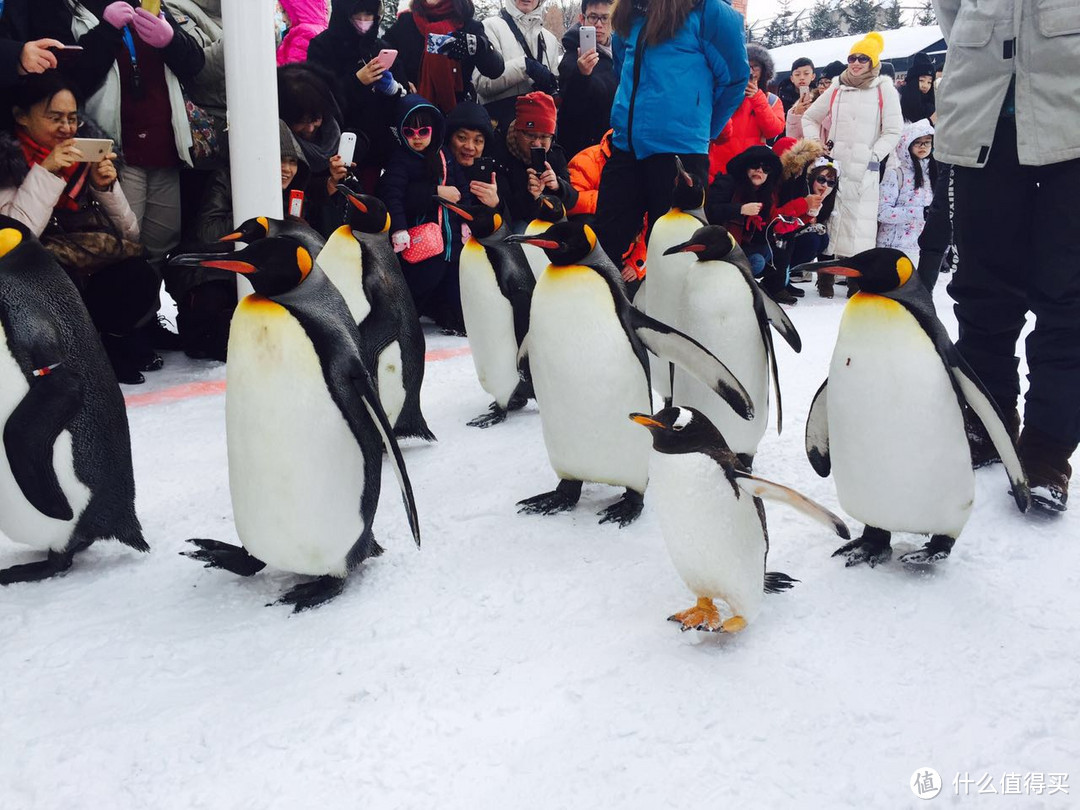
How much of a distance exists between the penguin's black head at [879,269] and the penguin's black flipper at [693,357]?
0.30 m

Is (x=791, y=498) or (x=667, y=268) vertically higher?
(x=667, y=268)

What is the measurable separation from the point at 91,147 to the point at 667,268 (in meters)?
2.10

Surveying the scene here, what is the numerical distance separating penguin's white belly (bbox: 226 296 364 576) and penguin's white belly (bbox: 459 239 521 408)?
56.5 inches

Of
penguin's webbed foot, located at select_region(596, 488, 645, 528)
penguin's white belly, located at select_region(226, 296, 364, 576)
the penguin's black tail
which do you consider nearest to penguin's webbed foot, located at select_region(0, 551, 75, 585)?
penguin's white belly, located at select_region(226, 296, 364, 576)

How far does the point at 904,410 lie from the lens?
6.08ft

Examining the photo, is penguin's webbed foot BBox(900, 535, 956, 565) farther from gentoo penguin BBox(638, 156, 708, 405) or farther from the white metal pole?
the white metal pole

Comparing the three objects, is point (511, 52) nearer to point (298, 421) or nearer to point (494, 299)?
point (494, 299)

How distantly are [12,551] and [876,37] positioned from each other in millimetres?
6868

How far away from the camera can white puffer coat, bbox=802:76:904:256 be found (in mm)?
6609

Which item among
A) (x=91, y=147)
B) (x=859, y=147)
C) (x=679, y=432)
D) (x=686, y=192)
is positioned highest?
(x=859, y=147)

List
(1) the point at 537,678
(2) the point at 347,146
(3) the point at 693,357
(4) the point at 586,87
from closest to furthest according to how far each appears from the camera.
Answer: (1) the point at 537,678 < (3) the point at 693,357 < (2) the point at 347,146 < (4) the point at 586,87

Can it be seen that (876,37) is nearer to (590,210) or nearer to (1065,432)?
(590,210)

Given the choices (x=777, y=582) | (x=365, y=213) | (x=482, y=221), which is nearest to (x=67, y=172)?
(x=365, y=213)

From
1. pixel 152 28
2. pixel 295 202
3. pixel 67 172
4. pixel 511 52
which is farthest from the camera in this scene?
pixel 511 52
